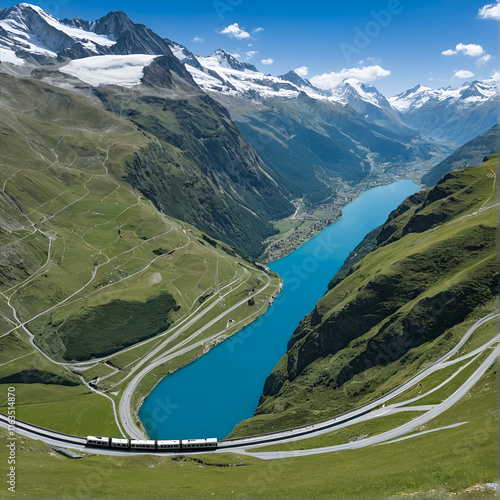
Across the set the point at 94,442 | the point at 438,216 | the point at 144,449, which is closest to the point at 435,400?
the point at 144,449

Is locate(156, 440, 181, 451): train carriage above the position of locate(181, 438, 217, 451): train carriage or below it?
above

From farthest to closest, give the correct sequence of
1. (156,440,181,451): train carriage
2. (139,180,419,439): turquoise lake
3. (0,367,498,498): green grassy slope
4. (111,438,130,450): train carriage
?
(139,180,419,439): turquoise lake, (156,440,181,451): train carriage, (111,438,130,450): train carriage, (0,367,498,498): green grassy slope

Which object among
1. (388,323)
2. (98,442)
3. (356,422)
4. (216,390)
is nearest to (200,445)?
(98,442)

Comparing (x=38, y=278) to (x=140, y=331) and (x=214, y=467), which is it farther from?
(x=214, y=467)

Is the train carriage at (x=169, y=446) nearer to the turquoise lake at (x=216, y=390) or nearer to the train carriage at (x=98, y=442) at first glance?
the train carriage at (x=98, y=442)

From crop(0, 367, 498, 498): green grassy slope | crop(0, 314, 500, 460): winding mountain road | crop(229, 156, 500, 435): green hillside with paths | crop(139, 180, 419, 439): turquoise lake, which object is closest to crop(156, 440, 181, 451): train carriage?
crop(0, 314, 500, 460): winding mountain road

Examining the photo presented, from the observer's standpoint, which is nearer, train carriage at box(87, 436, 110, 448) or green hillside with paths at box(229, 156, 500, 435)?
train carriage at box(87, 436, 110, 448)

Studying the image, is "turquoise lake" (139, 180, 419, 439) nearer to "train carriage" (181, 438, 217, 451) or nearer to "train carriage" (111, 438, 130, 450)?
"train carriage" (111, 438, 130, 450)

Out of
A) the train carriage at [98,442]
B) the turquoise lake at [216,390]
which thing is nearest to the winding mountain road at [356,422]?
the train carriage at [98,442]
